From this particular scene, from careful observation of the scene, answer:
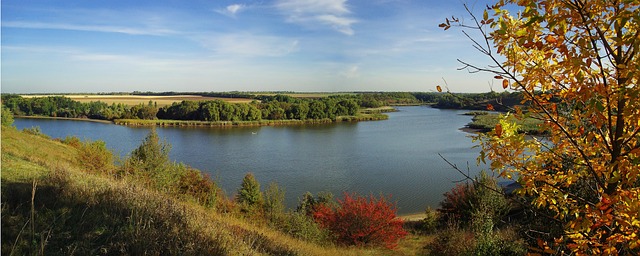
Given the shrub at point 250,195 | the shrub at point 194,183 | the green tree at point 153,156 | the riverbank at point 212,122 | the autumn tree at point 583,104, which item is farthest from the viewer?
the riverbank at point 212,122

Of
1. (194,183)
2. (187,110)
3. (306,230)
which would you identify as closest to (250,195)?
(194,183)

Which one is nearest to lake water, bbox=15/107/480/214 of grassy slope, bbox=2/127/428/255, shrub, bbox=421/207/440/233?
shrub, bbox=421/207/440/233

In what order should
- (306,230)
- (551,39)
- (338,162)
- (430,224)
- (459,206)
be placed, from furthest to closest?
(338,162), (459,206), (430,224), (306,230), (551,39)

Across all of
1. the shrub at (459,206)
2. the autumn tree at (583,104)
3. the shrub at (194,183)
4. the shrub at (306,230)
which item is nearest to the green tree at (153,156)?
the shrub at (194,183)

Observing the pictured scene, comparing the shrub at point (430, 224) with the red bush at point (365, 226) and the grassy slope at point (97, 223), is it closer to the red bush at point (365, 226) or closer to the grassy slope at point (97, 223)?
the red bush at point (365, 226)

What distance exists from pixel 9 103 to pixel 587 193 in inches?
3767

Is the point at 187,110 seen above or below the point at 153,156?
above

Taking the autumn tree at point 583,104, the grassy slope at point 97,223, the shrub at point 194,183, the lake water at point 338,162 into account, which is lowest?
the lake water at point 338,162

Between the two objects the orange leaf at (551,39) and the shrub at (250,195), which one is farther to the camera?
the shrub at (250,195)

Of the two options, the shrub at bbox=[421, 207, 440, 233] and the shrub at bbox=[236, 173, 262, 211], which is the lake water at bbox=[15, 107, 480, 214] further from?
the shrub at bbox=[421, 207, 440, 233]

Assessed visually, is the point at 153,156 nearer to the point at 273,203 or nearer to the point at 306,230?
the point at 273,203

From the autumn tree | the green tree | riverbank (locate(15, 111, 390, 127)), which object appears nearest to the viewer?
the autumn tree

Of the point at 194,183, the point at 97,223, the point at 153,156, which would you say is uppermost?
the point at 97,223

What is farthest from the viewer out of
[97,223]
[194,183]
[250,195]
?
[194,183]
